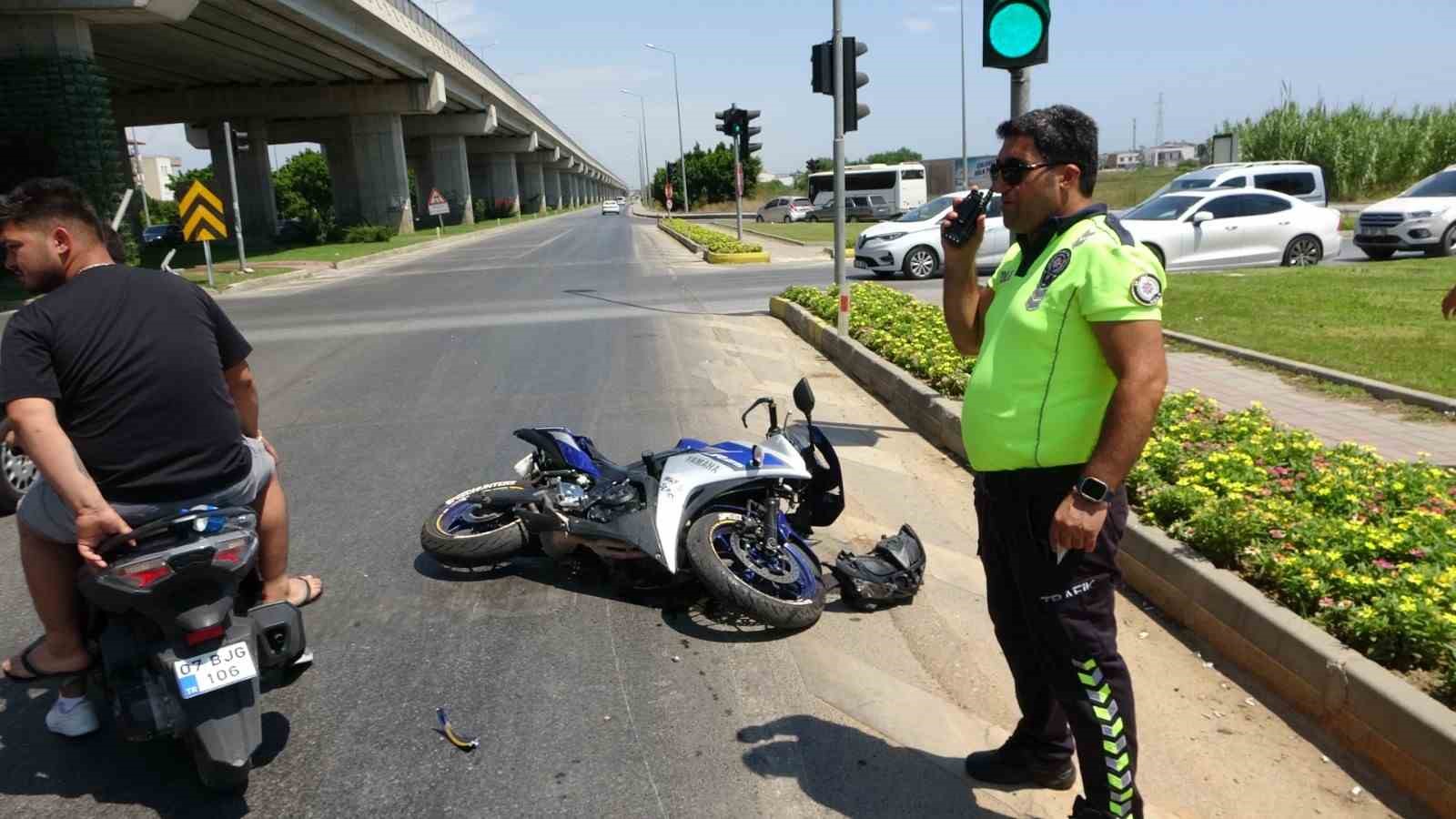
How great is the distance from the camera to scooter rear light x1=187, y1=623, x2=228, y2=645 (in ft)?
9.69

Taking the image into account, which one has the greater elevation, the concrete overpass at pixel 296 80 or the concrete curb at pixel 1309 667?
the concrete overpass at pixel 296 80

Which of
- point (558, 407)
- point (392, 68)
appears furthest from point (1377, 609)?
point (392, 68)

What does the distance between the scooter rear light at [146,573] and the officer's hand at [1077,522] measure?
7.82ft

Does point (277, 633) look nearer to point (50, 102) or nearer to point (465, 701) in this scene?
point (465, 701)

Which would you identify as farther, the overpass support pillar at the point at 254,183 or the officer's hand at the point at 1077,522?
the overpass support pillar at the point at 254,183

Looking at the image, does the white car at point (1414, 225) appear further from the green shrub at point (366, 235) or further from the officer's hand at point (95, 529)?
the green shrub at point (366, 235)

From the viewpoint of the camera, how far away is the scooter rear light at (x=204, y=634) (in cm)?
295

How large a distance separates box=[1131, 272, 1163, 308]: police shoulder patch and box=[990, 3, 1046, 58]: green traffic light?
3.78m

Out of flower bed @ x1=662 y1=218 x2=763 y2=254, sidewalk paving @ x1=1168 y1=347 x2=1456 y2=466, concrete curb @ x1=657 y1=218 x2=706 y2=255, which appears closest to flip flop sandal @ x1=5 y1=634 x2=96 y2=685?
sidewalk paving @ x1=1168 y1=347 x2=1456 y2=466

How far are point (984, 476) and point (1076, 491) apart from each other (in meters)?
0.39

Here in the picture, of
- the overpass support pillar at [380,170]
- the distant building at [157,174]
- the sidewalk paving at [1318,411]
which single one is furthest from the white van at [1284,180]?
the distant building at [157,174]

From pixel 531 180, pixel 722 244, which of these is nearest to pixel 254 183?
pixel 722 244

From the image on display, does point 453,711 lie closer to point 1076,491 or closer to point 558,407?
point 1076,491

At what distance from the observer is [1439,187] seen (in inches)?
722
